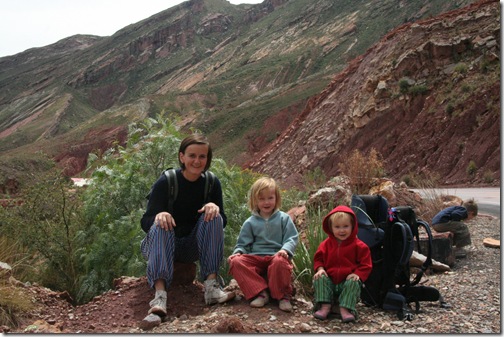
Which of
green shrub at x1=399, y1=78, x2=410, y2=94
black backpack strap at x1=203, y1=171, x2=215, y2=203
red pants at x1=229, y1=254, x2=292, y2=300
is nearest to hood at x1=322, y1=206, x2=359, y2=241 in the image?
red pants at x1=229, y1=254, x2=292, y2=300

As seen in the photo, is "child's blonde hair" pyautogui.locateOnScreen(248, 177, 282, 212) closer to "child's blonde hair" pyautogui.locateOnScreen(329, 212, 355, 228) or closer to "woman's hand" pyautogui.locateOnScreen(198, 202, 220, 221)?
"woman's hand" pyautogui.locateOnScreen(198, 202, 220, 221)

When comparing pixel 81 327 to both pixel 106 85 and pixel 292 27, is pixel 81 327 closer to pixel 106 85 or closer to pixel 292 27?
pixel 292 27

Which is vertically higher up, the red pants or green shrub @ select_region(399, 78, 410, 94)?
green shrub @ select_region(399, 78, 410, 94)

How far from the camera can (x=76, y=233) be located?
5.71 meters

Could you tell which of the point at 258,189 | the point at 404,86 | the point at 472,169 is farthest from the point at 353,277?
the point at 404,86

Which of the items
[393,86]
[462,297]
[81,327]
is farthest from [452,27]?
[81,327]

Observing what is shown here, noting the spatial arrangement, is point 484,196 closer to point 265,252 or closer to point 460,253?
point 460,253

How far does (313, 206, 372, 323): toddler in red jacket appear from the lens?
3465 millimetres

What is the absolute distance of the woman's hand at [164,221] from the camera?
3.67m

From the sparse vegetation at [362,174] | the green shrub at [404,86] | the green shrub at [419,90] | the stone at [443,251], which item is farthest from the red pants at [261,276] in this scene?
Answer: the green shrub at [404,86]

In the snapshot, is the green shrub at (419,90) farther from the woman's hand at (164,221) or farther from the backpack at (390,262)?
the woman's hand at (164,221)

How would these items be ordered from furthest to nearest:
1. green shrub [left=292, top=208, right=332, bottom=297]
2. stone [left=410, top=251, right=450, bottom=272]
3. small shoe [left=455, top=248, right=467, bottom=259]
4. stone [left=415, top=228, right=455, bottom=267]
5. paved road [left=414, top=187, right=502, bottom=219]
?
paved road [left=414, top=187, right=502, bottom=219] < small shoe [left=455, top=248, right=467, bottom=259] < stone [left=415, top=228, right=455, bottom=267] < stone [left=410, top=251, right=450, bottom=272] < green shrub [left=292, top=208, right=332, bottom=297]

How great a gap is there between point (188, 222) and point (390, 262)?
5.28ft

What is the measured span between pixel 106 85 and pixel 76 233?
334 feet
